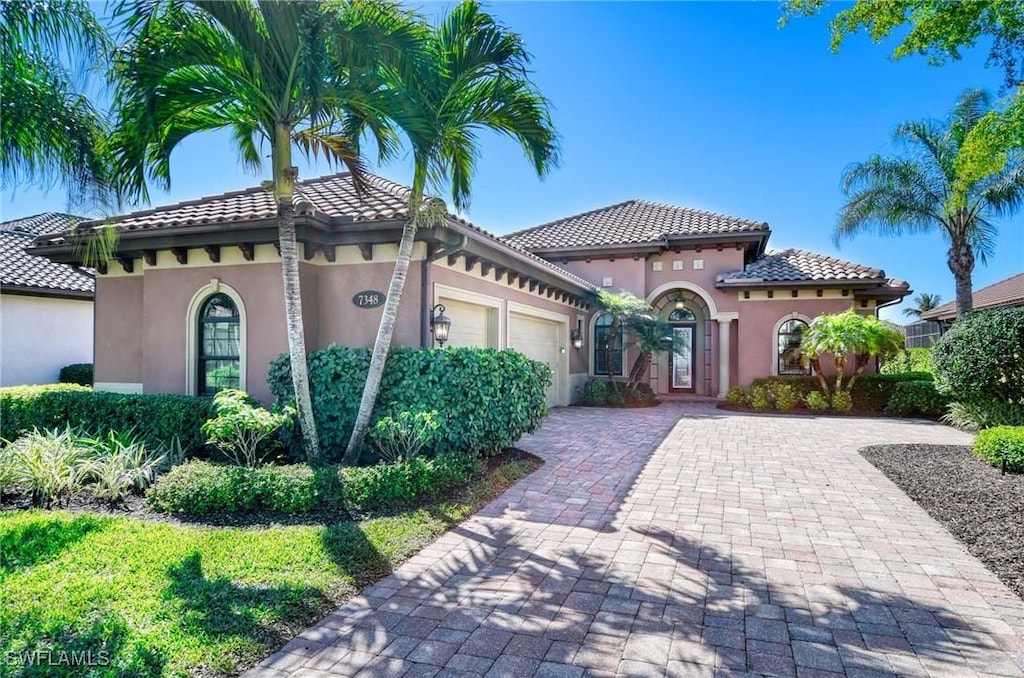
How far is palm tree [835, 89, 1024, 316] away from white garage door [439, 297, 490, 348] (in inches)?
454

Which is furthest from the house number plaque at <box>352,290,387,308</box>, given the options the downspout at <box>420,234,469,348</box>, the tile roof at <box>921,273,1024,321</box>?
the tile roof at <box>921,273,1024,321</box>

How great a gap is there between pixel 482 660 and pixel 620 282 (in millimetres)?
16183

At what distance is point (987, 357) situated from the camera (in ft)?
31.4

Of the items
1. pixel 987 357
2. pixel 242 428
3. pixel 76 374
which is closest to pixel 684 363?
pixel 987 357

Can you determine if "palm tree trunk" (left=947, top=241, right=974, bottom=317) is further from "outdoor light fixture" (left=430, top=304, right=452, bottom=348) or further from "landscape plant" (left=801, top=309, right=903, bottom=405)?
"outdoor light fixture" (left=430, top=304, right=452, bottom=348)

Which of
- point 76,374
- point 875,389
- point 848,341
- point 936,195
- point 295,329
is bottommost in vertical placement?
point 875,389

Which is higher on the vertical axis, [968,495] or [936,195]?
[936,195]

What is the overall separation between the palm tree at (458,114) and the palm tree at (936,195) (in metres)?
11.9

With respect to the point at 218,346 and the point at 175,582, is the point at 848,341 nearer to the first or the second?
the point at 218,346

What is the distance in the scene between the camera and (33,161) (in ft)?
18.2

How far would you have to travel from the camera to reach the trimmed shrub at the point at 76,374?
14.7m

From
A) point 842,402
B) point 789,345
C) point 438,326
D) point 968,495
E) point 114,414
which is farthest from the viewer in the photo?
point 789,345

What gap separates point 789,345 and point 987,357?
7.11 meters

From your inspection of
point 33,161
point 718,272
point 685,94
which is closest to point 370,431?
point 33,161
